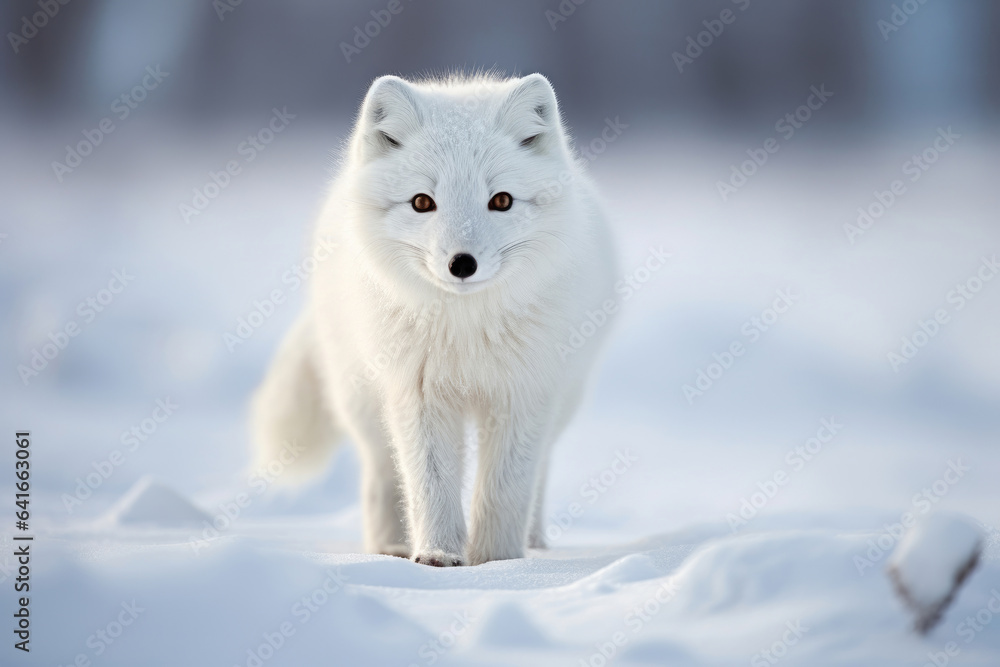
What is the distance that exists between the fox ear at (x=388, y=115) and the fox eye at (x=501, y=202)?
1.17 feet

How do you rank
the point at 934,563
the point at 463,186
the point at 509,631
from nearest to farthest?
the point at 934,563 → the point at 509,631 → the point at 463,186

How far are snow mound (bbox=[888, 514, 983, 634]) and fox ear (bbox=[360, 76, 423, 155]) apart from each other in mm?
1771

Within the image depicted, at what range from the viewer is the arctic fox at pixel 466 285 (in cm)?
237

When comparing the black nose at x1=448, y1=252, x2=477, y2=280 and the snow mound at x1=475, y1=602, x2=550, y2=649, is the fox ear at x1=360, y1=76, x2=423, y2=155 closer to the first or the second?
the black nose at x1=448, y1=252, x2=477, y2=280

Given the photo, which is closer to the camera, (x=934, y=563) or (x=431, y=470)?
(x=934, y=563)

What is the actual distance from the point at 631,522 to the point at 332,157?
243 cm

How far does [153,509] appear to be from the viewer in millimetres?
3500

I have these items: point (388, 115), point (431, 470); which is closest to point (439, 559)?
point (431, 470)

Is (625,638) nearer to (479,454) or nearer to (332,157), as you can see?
(479,454)

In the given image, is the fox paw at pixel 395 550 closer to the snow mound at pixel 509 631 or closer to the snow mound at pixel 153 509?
the snow mound at pixel 153 509

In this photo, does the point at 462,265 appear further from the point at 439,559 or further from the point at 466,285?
the point at 439,559

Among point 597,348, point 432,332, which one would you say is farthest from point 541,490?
point 432,332

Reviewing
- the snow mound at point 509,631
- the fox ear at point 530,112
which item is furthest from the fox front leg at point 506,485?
the snow mound at point 509,631

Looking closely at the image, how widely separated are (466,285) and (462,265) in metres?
0.08
